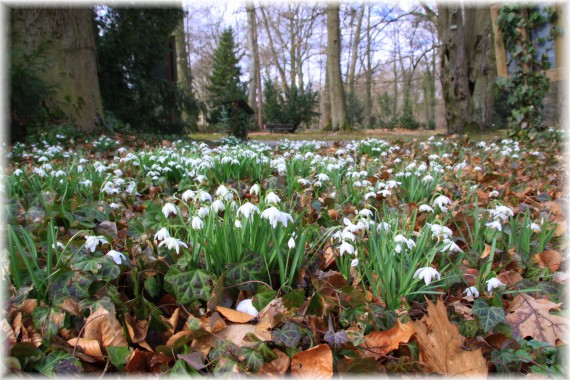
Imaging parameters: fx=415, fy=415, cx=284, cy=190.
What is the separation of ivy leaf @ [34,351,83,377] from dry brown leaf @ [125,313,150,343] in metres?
0.16

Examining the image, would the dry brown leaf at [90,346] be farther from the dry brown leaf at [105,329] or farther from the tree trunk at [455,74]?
the tree trunk at [455,74]

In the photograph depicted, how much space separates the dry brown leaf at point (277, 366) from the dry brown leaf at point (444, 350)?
0.39 meters

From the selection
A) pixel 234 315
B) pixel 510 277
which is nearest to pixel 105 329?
pixel 234 315

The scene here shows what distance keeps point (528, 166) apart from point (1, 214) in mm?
4776

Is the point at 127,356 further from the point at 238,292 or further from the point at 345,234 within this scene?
the point at 345,234

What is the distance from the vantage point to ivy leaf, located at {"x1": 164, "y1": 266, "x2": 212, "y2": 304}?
138 centimetres

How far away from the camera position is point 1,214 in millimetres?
2010

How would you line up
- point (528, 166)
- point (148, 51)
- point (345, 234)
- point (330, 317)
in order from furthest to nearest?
point (148, 51) < point (528, 166) < point (345, 234) < point (330, 317)

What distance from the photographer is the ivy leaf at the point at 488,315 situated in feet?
4.32

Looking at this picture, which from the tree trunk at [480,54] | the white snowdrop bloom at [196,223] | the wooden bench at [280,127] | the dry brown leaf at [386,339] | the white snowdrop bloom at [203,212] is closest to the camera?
the dry brown leaf at [386,339]

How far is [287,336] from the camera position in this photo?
118 centimetres

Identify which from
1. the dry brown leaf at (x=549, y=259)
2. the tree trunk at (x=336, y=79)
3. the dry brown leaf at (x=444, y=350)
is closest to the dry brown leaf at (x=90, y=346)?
the dry brown leaf at (x=444, y=350)

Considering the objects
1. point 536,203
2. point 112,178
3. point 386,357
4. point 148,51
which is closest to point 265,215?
point 386,357

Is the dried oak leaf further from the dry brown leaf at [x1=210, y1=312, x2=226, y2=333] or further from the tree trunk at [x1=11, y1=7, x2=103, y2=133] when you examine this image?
the tree trunk at [x1=11, y1=7, x2=103, y2=133]
